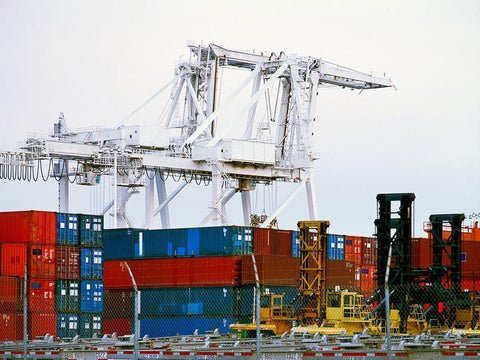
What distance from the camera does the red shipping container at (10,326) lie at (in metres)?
48.3

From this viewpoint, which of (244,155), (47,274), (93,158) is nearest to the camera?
(47,274)

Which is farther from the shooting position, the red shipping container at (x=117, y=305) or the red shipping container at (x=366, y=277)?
the red shipping container at (x=366, y=277)

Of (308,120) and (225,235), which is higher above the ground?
(308,120)

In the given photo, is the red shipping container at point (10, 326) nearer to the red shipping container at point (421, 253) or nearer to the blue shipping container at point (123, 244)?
the blue shipping container at point (123, 244)

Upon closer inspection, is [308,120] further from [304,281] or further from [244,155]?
[304,281]

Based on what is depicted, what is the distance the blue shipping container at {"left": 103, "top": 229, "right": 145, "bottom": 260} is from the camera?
62.2 metres

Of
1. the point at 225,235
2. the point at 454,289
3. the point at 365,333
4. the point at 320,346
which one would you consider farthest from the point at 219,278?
the point at 320,346

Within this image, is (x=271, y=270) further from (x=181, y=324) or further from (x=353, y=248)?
(x=353, y=248)

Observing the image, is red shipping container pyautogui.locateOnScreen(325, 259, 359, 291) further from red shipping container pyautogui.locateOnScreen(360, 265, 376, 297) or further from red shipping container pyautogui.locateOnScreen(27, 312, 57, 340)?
red shipping container pyautogui.locateOnScreen(27, 312, 57, 340)

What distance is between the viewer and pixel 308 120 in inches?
3398

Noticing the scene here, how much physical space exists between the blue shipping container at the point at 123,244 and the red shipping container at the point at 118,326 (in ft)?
13.3

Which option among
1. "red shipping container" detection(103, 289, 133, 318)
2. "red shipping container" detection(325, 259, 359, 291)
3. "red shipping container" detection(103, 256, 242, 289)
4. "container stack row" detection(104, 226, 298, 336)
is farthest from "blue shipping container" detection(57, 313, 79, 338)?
"red shipping container" detection(325, 259, 359, 291)

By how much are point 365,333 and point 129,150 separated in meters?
36.3

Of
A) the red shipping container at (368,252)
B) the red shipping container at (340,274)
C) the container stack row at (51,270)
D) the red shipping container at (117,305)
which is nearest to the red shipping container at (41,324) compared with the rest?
the container stack row at (51,270)
